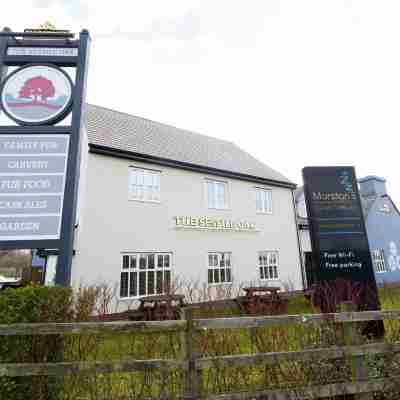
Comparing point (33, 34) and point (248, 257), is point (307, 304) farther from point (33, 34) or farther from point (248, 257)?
point (33, 34)

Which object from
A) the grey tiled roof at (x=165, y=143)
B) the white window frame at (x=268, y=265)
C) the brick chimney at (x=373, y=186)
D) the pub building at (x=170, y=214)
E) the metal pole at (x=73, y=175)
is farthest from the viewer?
the brick chimney at (x=373, y=186)

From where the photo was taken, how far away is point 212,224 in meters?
13.7

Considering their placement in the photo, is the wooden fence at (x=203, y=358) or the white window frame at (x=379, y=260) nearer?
the wooden fence at (x=203, y=358)

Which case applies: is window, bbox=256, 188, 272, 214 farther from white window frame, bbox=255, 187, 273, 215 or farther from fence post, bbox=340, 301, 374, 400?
fence post, bbox=340, 301, 374, 400

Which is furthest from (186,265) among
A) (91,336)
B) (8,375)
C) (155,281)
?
(8,375)

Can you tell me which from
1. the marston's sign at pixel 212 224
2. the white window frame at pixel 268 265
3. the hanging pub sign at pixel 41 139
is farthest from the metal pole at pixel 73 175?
the white window frame at pixel 268 265

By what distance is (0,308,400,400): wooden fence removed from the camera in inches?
112

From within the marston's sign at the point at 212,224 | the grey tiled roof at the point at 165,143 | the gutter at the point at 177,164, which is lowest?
the marston's sign at the point at 212,224

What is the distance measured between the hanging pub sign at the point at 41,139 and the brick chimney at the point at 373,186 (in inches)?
988

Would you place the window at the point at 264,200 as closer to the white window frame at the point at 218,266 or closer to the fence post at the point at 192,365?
the white window frame at the point at 218,266

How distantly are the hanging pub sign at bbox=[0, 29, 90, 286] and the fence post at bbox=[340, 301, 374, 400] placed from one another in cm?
417

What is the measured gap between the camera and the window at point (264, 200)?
1630 centimetres

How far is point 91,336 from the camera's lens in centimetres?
371

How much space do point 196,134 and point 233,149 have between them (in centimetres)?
294
